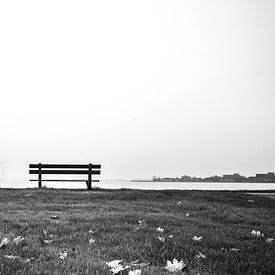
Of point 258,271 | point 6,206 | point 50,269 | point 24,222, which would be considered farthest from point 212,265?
point 6,206

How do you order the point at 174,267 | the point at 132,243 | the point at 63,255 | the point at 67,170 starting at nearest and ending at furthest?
the point at 174,267
the point at 63,255
the point at 132,243
the point at 67,170

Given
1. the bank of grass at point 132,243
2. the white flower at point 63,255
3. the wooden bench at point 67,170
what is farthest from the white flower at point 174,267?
the wooden bench at point 67,170

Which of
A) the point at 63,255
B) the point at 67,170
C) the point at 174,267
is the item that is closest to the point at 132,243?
the point at 63,255

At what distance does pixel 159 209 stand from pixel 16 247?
582cm

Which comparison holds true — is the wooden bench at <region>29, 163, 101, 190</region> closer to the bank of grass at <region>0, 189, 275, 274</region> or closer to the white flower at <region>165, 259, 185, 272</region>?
the bank of grass at <region>0, 189, 275, 274</region>

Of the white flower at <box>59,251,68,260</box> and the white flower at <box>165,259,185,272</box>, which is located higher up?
the white flower at <box>59,251,68,260</box>

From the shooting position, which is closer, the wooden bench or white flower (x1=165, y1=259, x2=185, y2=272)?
white flower (x1=165, y1=259, x2=185, y2=272)

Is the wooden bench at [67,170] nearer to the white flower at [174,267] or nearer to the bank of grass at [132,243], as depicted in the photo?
the bank of grass at [132,243]

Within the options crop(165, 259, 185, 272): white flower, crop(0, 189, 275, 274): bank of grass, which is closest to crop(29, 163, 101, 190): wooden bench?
crop(0, 189, 275, 274): bank of grass

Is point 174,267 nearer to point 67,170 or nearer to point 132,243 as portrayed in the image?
point 132,243

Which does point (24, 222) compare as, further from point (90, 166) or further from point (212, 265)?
point (90, 166)

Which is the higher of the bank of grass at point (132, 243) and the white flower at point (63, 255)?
the white flower at point (63, 255)

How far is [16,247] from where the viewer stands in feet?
16.3

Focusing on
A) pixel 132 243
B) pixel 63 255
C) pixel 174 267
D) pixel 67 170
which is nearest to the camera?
pixel 174 267
